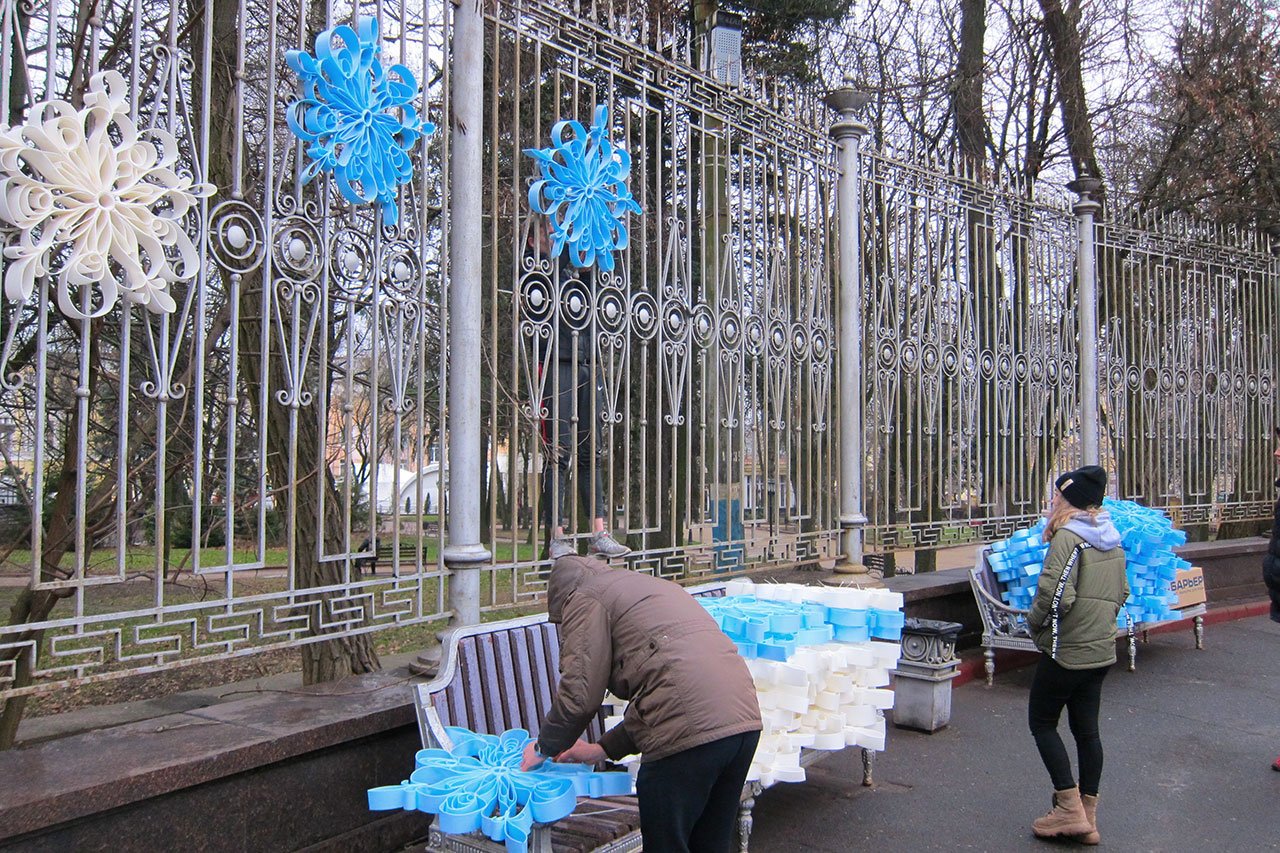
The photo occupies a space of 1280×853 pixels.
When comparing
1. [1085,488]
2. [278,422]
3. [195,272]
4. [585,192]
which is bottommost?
[1085,488]

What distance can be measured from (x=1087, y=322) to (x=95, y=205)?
897 cm

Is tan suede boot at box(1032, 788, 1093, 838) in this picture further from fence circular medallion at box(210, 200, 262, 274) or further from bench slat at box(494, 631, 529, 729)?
fence circular medallion at box(210, 200, 262, 274)

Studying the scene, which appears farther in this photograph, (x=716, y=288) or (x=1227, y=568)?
(x=1227, y=568)

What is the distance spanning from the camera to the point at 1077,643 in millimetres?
4270

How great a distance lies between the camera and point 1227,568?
10906 millimetres

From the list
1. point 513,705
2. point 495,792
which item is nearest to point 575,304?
point 513,705

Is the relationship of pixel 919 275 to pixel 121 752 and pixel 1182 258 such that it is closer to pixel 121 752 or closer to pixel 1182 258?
pixel 1182 258

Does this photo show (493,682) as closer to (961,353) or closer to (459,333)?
(459,333)

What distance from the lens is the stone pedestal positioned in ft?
19.6

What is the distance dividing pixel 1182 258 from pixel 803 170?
627cm

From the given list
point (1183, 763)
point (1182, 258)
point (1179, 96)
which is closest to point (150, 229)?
point (1183, 763)

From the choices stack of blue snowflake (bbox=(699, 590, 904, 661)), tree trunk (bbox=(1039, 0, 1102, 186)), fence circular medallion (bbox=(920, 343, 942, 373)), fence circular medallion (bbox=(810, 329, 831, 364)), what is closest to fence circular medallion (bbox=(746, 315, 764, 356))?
fence circular medallion (bbox=(810, 329, 831, 364))

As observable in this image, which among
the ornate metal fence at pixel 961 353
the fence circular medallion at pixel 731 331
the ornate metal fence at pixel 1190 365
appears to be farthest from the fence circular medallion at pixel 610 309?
the ornate metal fence at pixel 1190 365

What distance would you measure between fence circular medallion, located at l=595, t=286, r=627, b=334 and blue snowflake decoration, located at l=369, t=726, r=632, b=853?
8.54ft
